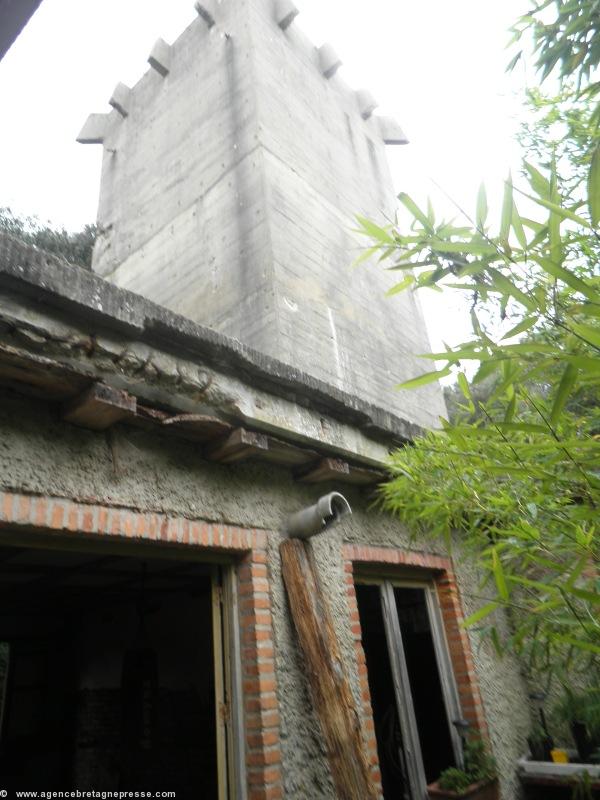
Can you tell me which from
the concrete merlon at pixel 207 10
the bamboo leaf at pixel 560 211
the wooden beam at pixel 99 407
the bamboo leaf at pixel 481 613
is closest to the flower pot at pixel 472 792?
the bamboo leaf at pixel 481 613

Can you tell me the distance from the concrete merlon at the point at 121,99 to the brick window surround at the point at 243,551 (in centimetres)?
796

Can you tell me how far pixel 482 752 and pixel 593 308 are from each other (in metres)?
4.06

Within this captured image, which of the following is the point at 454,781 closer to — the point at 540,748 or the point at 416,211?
the point at 540,748

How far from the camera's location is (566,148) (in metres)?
2.76

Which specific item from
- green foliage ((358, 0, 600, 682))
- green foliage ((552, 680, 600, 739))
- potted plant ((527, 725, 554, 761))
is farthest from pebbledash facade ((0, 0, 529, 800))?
green foliage ((358, 0, 600, 682))

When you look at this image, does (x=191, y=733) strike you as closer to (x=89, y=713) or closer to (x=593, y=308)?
(x=89, y=713)

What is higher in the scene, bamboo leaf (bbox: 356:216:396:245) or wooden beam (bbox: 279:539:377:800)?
bamboo leaf (bbox: 356:216:396:245)

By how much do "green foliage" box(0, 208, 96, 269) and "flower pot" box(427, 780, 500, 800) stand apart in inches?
360

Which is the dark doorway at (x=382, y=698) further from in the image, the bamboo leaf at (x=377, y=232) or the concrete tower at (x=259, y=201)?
the bamboo leaf at (x=377, y=232)

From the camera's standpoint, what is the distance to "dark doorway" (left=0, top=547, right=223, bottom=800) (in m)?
4.88

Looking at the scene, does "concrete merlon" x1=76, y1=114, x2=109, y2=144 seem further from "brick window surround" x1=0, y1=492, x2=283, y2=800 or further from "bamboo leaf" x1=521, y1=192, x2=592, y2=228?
"bamboo leaf" x1=521, y1=192, x2=592, y2=228

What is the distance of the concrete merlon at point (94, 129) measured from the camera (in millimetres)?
8727

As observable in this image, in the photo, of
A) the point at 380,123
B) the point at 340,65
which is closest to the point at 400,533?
the point at 340,65

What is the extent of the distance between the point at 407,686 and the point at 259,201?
4772mm
